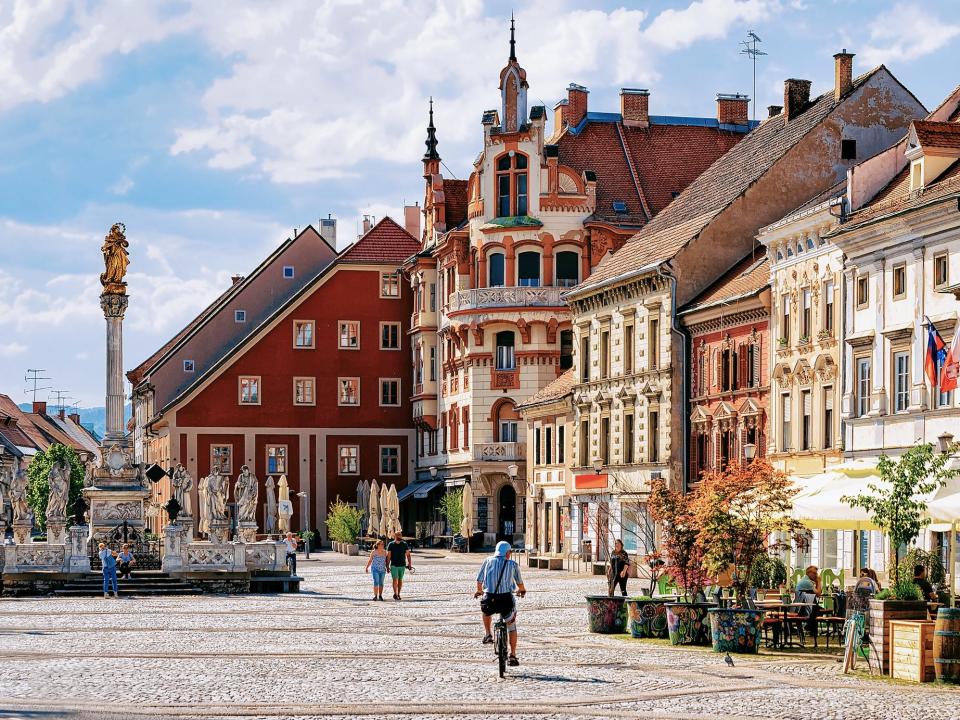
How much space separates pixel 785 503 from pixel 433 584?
2430cm

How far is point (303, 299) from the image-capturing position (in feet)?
331

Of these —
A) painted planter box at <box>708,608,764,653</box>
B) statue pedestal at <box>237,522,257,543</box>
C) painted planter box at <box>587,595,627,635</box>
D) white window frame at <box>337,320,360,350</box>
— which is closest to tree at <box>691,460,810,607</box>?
painted planter box at <box>708,608,764,653</box>

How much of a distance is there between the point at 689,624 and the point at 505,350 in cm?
5624

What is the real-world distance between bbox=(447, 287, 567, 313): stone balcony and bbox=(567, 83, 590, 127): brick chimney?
26.7 feet

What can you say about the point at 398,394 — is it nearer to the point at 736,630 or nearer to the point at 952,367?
the point at 952,367

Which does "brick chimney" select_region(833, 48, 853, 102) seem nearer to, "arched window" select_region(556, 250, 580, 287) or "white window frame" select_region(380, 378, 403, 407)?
"arched window" select_region(556, 250, 580, 287)

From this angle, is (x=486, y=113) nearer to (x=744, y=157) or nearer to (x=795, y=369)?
(x=744, y=157)

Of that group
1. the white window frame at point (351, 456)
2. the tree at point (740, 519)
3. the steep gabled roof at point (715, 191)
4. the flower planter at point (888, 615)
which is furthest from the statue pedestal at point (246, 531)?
the white window frame at point (351, 456)

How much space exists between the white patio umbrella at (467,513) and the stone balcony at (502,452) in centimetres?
476

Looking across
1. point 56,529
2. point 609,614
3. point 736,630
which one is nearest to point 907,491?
point 736,630

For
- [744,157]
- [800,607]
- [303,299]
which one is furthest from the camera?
[303,299]

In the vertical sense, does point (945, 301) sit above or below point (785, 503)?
above

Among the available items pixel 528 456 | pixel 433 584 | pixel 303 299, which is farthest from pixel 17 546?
pixel 303 299

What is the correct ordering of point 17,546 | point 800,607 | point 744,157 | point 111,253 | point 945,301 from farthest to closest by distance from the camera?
point 744,157 < point 111,253 < point 17,546 < point 945,301 < point 800,607
